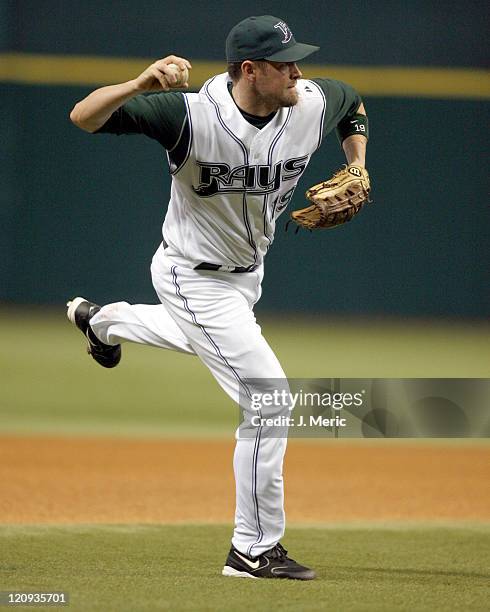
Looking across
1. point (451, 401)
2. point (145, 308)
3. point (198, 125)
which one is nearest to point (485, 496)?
point (451, 401)

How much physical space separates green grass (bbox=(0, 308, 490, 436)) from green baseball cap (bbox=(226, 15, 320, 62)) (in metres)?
3.56

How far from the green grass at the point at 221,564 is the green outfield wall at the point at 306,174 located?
661 centimetres

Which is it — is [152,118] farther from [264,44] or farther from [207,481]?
[207,481]

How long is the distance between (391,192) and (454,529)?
22.7 feet

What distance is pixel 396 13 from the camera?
11344 millimetres

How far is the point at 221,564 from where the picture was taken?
378 cm

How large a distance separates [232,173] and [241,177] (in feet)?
0.12

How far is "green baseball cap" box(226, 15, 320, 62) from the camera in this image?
3.39 meters

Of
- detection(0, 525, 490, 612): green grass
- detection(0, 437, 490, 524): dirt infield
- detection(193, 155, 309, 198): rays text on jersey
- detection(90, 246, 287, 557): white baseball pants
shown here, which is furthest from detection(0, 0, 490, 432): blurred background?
detection(193, 155, 309, 198): rays text on jersey

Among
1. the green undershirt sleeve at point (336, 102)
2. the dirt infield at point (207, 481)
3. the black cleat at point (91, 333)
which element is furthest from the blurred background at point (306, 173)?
the green undershirt sleeve at point (336, 102)

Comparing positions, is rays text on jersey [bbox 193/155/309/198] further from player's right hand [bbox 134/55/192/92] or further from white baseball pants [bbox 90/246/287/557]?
player's right hand [bbox 134/55/192/92]

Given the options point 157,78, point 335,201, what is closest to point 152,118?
point 157,78

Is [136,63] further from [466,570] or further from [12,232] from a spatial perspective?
[466,570]

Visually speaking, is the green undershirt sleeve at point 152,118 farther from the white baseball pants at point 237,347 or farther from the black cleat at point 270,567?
the black cleat at point 270,567
